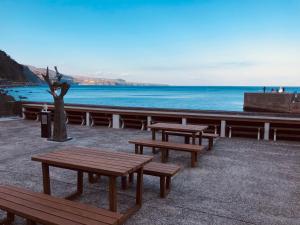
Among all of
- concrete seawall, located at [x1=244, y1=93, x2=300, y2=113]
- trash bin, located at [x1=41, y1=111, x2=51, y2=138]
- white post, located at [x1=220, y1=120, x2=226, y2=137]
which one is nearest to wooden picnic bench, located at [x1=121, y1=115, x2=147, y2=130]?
white post, located at [x1=220, y1=120, x2=226, y2=137]

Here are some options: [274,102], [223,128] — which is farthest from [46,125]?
[274,102]

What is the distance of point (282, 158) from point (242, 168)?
137cm

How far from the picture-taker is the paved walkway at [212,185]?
305 cm

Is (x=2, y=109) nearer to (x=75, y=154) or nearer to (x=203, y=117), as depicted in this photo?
(x=203, y=117)

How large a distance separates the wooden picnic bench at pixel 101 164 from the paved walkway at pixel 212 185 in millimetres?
372

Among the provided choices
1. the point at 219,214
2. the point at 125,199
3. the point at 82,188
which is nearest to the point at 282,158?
the point at 219,214

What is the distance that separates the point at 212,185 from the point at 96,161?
6.62 ft

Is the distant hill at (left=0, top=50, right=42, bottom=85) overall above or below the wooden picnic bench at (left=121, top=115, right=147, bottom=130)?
above

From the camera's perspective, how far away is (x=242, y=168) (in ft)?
16.3

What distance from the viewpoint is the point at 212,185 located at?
4023mm

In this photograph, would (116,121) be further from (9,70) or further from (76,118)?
(9,70)

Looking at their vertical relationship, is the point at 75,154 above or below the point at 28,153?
above

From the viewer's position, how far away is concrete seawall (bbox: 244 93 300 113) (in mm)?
24141

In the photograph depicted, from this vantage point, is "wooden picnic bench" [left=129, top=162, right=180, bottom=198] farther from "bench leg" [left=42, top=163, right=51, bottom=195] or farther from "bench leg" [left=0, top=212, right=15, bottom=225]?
"bench leg" [left=0, top=212, right=15, bottom=225]
